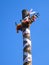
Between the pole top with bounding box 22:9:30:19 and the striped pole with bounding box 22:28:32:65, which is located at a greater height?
the pole top with bounding box 22:9:30:19

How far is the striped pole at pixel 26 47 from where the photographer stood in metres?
30.3

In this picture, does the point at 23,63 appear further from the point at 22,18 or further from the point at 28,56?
the point at 22,18

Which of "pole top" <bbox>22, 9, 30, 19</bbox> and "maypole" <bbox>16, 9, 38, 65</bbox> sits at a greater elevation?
"pole top" <bbox>22, 9, 30, 19</bbox>

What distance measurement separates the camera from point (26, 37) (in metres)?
31.9

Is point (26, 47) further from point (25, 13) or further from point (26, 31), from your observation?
point (25, 13)

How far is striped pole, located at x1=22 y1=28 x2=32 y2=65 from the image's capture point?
30295 millimetres

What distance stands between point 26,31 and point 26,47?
2.25m

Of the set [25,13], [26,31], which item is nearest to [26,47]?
[26,31]

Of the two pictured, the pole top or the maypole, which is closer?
the maypole

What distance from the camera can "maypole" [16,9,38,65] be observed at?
100 ft

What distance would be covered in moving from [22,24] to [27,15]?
1.53 m

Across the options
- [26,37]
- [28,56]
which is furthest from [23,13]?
[28,56]

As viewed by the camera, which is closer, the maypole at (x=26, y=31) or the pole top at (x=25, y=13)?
the maypole at (x=26, y=31)

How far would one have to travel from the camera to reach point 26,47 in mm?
31250
